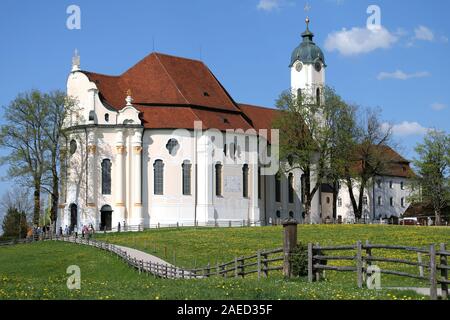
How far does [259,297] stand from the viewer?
690 inches

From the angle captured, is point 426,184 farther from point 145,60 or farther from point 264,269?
point 264,269

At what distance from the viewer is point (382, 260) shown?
68.4 ft

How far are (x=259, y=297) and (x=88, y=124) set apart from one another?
5516cm

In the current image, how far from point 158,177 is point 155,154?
85.1 inches

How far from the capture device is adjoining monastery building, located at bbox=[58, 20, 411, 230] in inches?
2771

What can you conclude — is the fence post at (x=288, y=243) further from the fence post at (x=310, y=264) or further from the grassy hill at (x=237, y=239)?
the grassy hill at (x=237, y=239)

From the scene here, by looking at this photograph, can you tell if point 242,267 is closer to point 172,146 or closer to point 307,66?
point 172,146

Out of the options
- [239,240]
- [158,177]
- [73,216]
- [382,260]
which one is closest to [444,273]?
[382,260]

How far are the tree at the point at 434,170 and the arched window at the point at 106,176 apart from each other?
1538 inches

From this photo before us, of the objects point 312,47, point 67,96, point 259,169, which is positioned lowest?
point 259,169

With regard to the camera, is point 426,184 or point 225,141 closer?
point 225,141

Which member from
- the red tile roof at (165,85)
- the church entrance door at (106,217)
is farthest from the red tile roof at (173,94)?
the church entrance door at (106,217)

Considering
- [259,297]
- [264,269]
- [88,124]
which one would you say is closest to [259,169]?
[88,124]

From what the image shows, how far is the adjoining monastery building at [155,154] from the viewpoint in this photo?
70375 millimetres
